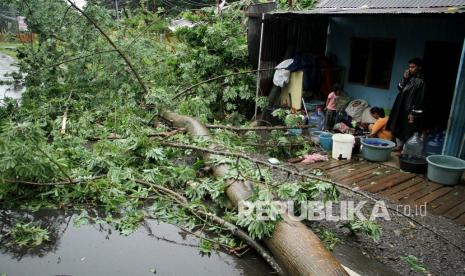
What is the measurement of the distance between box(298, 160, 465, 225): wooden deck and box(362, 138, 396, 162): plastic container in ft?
0.41

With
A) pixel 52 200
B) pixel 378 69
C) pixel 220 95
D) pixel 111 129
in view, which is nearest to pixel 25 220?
pixel 52 200

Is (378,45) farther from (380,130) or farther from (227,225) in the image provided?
(227,225)

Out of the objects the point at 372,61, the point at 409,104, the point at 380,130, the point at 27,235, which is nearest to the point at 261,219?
the point at 27,235

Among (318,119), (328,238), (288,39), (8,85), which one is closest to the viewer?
(328,238)

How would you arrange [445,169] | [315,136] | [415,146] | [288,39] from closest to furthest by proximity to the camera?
[445,169] < [415,146] < [315,136] < [288,39]

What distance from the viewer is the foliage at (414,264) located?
12.4ft

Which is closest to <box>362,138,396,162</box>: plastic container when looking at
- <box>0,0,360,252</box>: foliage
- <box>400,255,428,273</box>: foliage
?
<box>0,0,360,252</box>: foliage

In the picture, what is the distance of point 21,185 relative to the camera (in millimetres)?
4711

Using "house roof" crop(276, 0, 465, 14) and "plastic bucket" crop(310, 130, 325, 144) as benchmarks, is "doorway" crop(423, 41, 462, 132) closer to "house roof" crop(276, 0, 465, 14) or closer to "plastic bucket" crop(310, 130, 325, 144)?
"house roof" crop(276, 0, 465, 14)

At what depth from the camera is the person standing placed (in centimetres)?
677

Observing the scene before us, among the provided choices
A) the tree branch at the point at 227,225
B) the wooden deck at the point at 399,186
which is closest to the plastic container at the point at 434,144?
the wooden deck at the point at 399,186

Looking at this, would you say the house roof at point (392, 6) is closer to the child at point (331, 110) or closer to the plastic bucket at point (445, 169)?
the child at point (331, 110)

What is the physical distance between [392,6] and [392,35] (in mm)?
914

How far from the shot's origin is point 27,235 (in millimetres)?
4000
